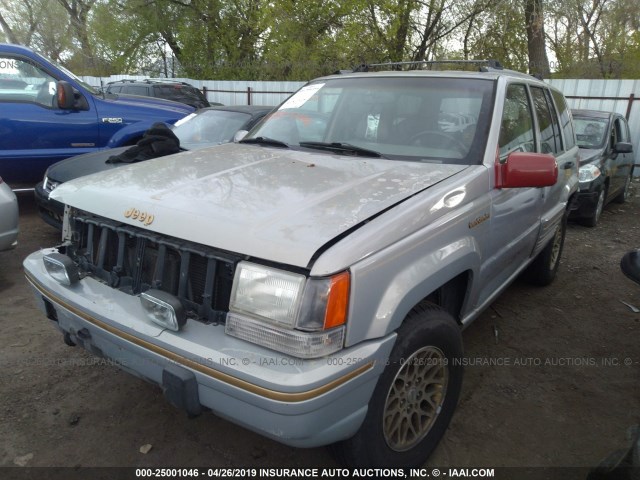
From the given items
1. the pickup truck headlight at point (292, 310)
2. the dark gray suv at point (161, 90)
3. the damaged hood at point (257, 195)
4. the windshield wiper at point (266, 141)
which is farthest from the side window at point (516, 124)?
the dark gray suv at point (161, 90)

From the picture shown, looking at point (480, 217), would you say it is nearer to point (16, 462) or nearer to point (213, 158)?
point (213, 158)

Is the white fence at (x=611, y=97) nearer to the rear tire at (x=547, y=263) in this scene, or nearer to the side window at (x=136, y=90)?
the rear tire at (x=547, y=263)

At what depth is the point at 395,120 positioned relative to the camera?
10.1 ft

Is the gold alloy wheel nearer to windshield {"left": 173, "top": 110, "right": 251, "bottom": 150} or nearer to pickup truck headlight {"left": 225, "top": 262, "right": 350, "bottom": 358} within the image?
pickup truck headlight {"left": 225, "top": 262, "right": 350, "bottom": 358}

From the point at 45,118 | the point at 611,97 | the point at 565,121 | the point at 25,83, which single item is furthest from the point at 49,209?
the point at 611,97

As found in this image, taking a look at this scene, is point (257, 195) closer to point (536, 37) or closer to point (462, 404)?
point (462, 404)

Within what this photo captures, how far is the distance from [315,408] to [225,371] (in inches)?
13.5

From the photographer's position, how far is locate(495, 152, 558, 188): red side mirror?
2578mm

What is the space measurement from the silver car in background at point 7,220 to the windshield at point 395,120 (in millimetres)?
2237

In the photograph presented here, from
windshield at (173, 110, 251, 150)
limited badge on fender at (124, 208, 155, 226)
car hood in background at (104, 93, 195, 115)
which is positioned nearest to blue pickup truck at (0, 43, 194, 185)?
car hood in background at (104, 93, 195, 115)

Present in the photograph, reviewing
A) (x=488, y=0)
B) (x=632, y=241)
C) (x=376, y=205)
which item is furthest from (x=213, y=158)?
(x=488, y=0)

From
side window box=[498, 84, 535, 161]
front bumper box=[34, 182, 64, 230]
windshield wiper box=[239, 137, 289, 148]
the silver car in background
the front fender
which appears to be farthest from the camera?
front bumper box=[34, 182, 64, 230]

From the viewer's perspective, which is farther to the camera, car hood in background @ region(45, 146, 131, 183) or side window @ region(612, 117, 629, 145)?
side window @ region(612, 117, 629, 145)

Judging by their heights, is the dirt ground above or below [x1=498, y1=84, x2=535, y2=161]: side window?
below
